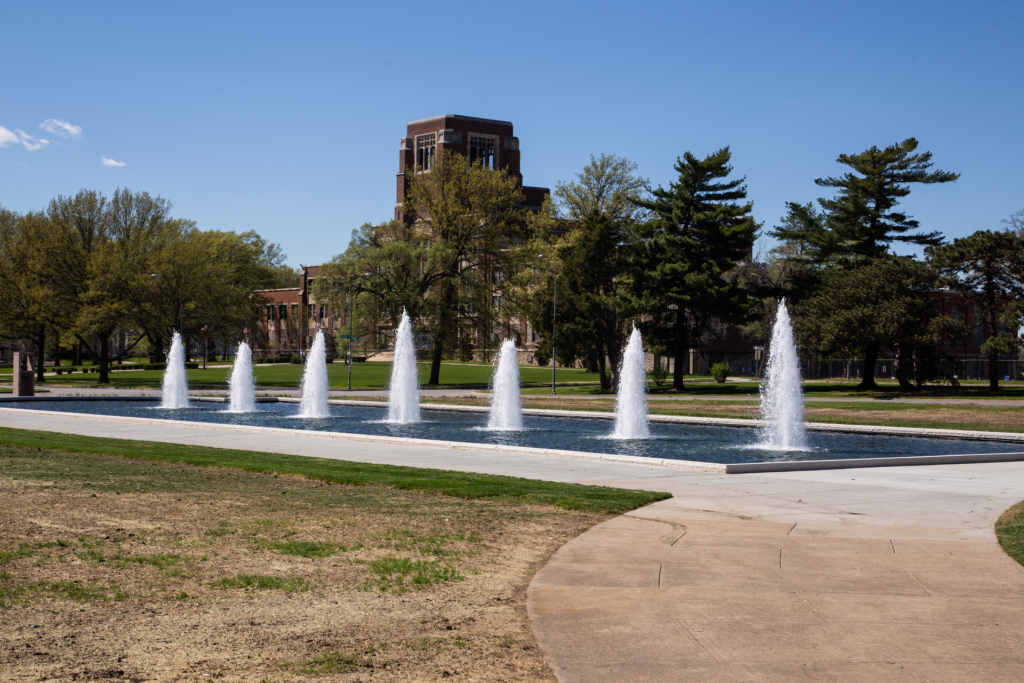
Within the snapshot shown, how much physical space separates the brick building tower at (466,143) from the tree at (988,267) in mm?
78279

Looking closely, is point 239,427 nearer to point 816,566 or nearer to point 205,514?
point 205,514

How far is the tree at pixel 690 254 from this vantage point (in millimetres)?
53062

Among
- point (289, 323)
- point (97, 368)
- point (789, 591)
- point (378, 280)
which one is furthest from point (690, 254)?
point (289, 323)

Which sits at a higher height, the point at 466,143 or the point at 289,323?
the point at 466,143

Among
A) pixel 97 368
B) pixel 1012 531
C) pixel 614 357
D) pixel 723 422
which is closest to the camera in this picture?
pixel 1012 531

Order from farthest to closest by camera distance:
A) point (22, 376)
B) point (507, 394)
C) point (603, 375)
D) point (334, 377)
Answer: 1. point (334, 377)
2. point (603, 375)
3. point (22, 376)
4. point (507, 394)

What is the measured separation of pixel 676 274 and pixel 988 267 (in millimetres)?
16909

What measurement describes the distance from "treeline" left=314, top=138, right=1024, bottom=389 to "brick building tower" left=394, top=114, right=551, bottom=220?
212 ft

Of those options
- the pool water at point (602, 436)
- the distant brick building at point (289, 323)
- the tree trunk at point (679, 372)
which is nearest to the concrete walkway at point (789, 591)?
the pool water at point (602, 436)

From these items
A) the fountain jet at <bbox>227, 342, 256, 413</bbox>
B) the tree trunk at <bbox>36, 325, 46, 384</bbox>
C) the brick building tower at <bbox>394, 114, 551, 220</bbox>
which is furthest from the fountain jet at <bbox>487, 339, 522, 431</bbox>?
the brick building tower at <bbox>394, 114, 551, 220</bbox>

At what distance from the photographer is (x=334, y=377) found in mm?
73375

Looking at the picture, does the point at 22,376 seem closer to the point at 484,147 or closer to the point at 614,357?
the point at 614,357

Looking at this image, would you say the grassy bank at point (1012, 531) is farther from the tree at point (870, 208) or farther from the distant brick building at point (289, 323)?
the distant brick building at point (289, 323)

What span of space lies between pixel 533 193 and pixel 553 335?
249 ft
